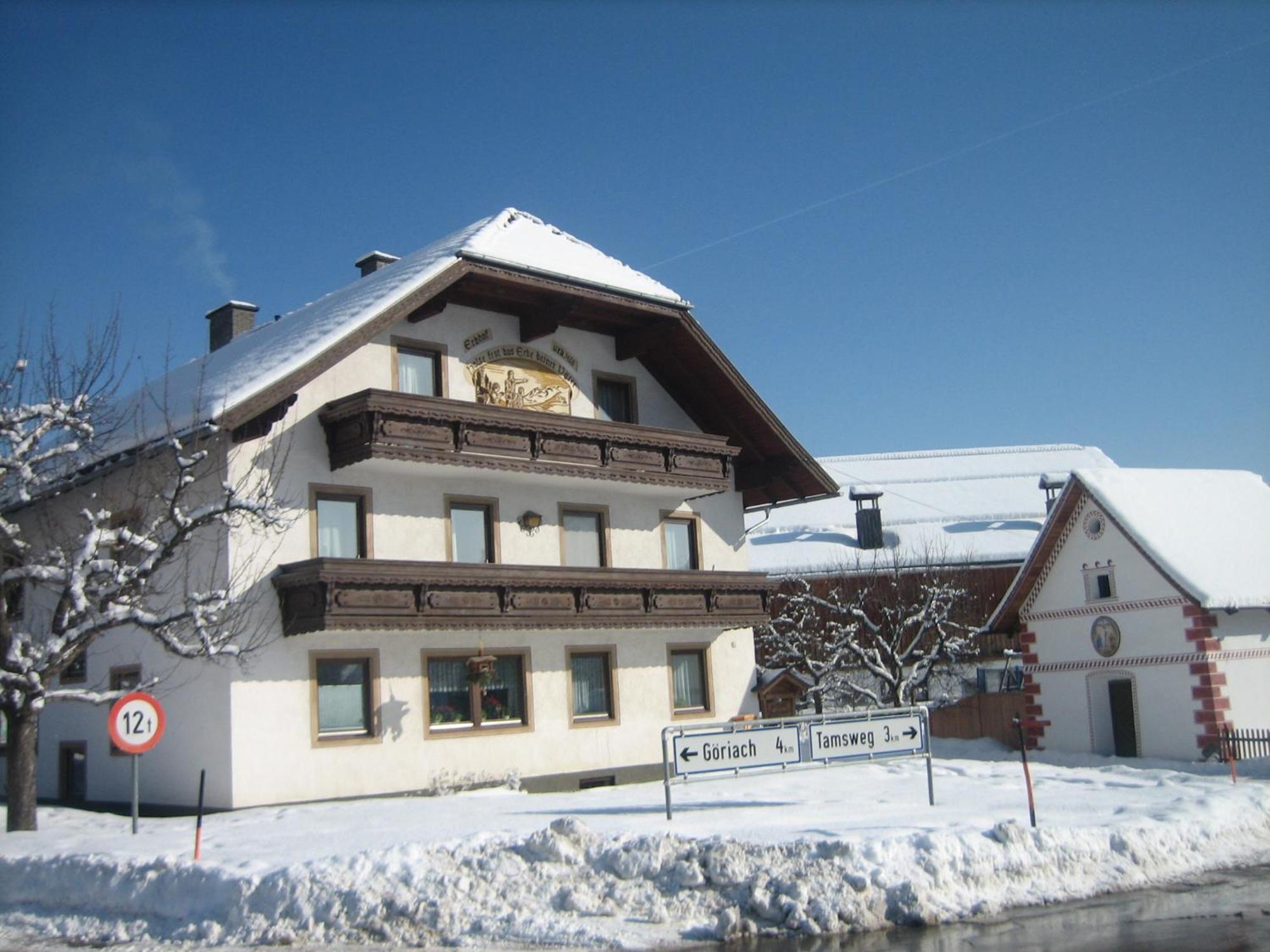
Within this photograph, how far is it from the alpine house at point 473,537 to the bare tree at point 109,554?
24.9 inches

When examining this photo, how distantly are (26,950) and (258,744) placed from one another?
839cm

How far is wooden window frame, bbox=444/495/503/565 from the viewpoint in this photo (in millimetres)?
25422

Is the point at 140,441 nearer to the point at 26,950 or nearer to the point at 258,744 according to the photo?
the point at 258,744

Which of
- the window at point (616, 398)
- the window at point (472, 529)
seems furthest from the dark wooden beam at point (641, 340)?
the window at point (472, 529)

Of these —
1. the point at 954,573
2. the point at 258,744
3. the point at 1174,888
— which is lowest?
the point at 1174,888

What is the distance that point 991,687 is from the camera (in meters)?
50.5

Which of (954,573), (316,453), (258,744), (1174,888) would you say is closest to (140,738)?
(258,744)

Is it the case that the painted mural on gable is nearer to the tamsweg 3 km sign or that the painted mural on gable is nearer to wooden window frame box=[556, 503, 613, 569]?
wooden window frame box=[556, 503, 613, 569]

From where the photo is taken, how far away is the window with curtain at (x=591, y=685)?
27.1 m

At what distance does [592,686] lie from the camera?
2744 centimetres

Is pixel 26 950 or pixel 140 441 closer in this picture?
pixel 26 950

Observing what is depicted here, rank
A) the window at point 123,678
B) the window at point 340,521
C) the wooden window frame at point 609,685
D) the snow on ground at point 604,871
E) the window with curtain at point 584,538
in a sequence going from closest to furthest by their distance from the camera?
the snow on ground at point 604,871, the window at point 340,521, the window at point 123,678, the wooden window frame at point 609,685, the window with curtain at point 584,538

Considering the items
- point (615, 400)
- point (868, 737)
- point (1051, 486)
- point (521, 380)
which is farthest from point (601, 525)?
Answer: point (1051, 486)

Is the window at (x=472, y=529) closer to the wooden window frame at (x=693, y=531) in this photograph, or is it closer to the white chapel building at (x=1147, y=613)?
the wooden window frame at (x=693, y=531)
